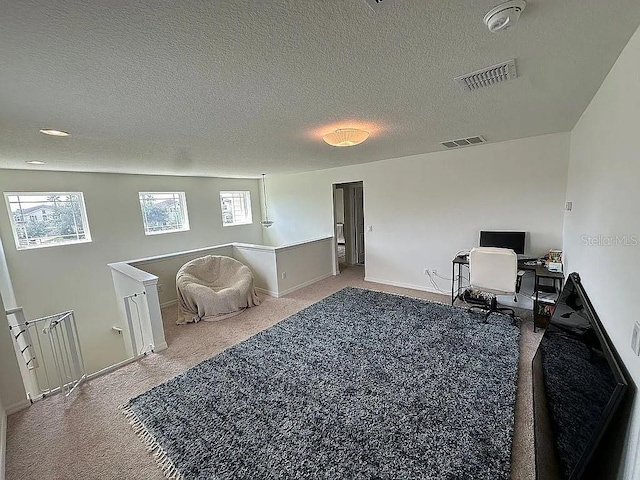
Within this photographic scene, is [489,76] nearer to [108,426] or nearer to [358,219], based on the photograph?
[108,426]

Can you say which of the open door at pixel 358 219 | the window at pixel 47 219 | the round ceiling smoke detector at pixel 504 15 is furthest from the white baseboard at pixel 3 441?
the open door at pixel 358 219

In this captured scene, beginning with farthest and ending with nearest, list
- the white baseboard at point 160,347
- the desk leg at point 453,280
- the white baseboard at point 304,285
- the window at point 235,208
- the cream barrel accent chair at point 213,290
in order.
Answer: the window at point 235,208 < the white baseboard at point 304,285 < the desk leg at point 453,280 < the cream barrel accent chair at point 213,290 < the white baseboard at point 160,347

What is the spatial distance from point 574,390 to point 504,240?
2717 mm

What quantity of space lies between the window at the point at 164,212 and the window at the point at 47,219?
39.8 inches

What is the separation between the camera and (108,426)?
2.03 metres

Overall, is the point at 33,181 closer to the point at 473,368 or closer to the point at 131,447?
the point at 131,447

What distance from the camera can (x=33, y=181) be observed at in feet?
14.3

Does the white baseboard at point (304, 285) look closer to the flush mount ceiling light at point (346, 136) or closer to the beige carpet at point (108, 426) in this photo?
the beige carpet at point (108, 426)

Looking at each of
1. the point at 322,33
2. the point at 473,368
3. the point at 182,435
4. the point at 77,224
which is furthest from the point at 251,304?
the point at 322,33

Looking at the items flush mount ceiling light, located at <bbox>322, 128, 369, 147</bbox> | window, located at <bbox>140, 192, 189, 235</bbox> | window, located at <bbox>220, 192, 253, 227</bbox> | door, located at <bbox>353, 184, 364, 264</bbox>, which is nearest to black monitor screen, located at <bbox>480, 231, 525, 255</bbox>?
flush mount ceiling light, located at <bbox>322, 128, 369, 147</bbox>

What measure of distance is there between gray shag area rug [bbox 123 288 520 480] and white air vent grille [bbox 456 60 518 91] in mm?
2354

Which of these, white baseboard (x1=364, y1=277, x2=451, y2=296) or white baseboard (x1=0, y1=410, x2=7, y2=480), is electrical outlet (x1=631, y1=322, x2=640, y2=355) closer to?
white baseboard (x1=0, y1=410, x2=7, y2=480)

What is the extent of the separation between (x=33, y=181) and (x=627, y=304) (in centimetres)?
693

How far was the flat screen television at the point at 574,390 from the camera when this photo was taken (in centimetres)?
119
